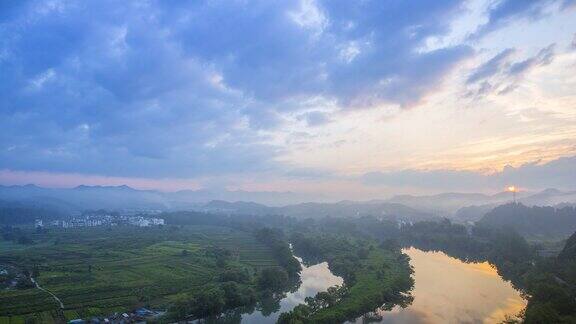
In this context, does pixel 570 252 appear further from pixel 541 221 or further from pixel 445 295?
pixel 541 221

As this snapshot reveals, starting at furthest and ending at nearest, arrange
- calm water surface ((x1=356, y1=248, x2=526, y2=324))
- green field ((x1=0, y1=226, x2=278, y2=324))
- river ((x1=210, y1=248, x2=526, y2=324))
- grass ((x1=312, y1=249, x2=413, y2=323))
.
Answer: green field ((x1=0, y1=226, x2=278, y2=324)), river ((x1=210, y1=248, x2=526, y2=324)), calm water surface ((x1=356, y1=248, x2=526, y2=324)), grass ((x1=312, y1=249, x2=413, y2=323))

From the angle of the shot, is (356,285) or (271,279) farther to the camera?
(271,279)

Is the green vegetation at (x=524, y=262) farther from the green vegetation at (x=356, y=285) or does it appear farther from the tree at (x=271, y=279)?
the tree at (x=271, y=279)

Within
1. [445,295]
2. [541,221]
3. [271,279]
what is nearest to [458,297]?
[445,295]

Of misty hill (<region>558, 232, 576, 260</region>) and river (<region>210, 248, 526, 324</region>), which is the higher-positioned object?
misty hill (<region>558, 232, 576, 260</region>)

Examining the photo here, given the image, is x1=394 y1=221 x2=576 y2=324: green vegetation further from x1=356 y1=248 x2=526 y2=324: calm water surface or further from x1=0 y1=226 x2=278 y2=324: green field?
x1=0 y1=226 x2=278 y2=324: green field

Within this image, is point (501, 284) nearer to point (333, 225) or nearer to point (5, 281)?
point (5, 281)

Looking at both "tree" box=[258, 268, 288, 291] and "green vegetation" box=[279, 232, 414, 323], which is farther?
"tree" box=[258, 268, 288, 291]

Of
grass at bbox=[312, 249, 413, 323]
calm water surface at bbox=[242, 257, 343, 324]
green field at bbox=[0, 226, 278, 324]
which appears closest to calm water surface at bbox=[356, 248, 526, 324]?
grass at bbox=[312, 249, 413, 323]
